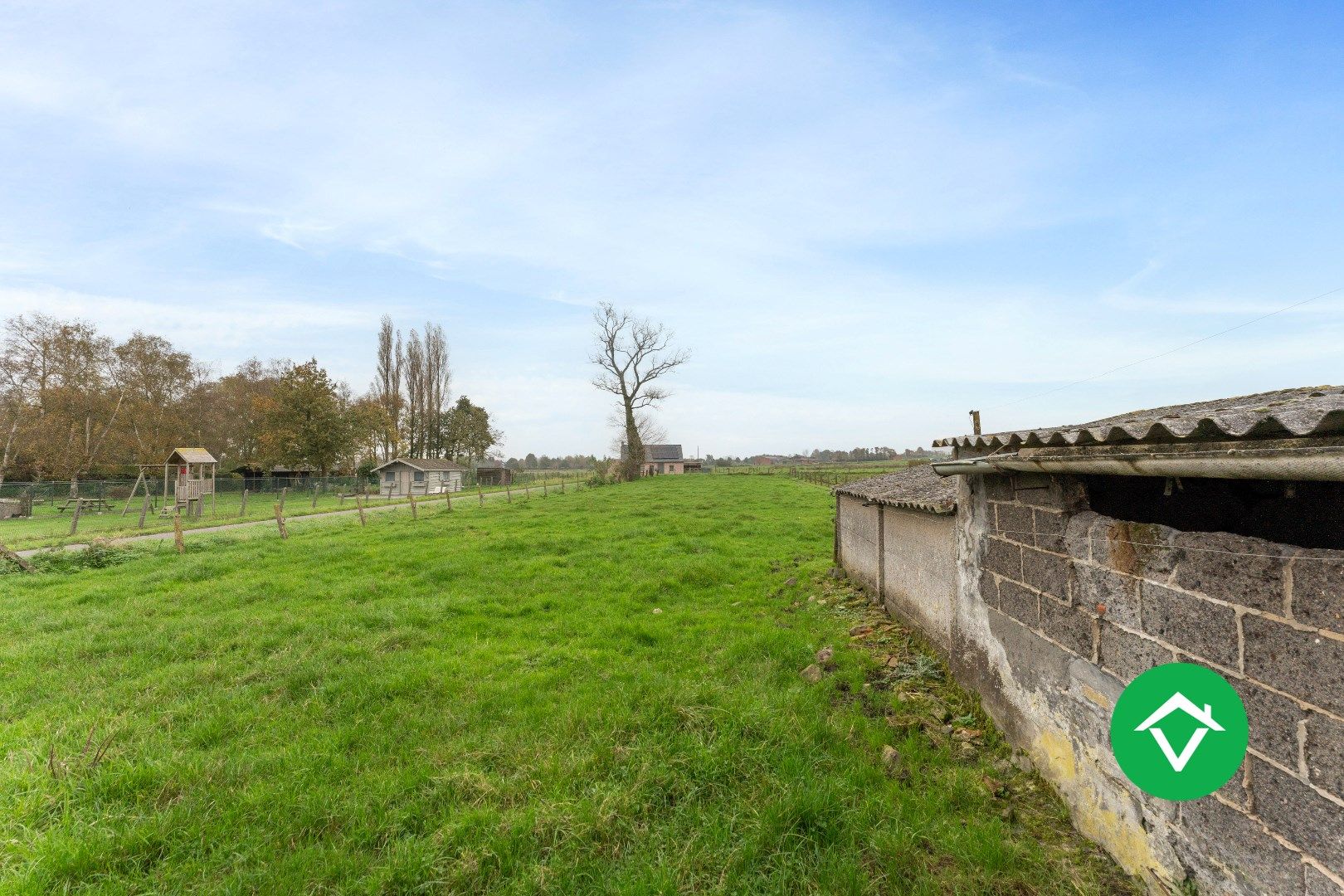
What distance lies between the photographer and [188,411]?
38.6 m

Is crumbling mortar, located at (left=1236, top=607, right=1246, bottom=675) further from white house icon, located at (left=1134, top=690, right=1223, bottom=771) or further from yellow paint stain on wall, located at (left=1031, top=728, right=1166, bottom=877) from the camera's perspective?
yellow paint stain on wall, located at (left=1031, top=728, right=1166, bottom=877)

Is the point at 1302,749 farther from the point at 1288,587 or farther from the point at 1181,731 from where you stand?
the point at 1288,587

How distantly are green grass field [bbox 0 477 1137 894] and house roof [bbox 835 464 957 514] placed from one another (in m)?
1.66

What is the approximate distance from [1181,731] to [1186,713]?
0.42 feet

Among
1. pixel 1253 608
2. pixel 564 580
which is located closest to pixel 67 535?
pixel 564 580

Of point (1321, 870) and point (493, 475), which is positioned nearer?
point (1321, 870)

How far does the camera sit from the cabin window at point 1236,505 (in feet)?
8.90

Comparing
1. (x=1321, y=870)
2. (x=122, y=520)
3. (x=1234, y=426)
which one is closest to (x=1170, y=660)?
(x=1321, y=870)

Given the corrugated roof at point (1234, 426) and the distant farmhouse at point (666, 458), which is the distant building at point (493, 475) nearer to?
the distant farmhouse at point (666, 458)

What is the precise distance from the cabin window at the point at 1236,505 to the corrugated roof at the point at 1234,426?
510 millimetres

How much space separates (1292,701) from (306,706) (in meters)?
6.59

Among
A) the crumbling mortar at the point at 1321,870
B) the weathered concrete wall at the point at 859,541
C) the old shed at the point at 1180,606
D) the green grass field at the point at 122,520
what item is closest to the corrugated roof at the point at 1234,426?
the old shed at the point at 1180,606

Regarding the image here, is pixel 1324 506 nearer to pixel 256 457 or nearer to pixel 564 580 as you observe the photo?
pixel 564 580

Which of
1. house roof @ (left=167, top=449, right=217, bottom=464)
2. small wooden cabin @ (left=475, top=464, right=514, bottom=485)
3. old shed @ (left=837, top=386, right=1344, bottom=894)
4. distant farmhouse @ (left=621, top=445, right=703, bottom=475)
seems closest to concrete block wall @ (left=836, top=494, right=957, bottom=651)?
old shed @ (left=837, top=386, right=1344, bottom=894)
